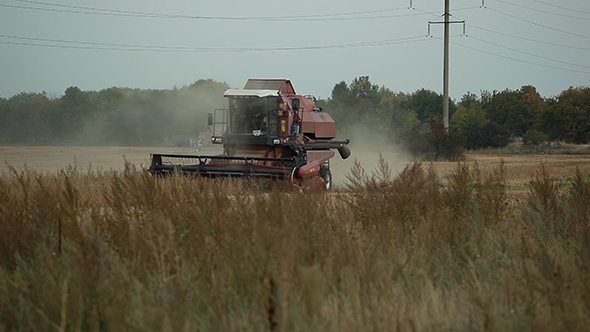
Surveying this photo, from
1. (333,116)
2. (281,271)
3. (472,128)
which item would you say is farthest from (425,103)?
(281,271)

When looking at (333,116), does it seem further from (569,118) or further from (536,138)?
(569,118)

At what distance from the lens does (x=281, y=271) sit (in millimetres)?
5746

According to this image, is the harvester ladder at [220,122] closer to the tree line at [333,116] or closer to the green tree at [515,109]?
the tree line at [333,116]

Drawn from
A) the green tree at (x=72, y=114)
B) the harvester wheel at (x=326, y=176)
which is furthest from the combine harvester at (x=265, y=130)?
the green tree at (x=72, y=114)

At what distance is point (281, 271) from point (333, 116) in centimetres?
6609

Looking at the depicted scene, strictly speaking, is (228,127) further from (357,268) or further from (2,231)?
(357,268)

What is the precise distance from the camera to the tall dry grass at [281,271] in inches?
211

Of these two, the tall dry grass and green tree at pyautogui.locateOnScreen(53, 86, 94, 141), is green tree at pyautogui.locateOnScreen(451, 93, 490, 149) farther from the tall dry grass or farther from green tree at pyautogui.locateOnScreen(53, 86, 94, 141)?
the tall dry grass

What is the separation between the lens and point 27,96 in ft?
481

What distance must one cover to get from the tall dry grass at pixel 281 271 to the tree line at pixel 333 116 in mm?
43932

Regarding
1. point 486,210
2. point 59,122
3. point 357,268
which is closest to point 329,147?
point 486,210

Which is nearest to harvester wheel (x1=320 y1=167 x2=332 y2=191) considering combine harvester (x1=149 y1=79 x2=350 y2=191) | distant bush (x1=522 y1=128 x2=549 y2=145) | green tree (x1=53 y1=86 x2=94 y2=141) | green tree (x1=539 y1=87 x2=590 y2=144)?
combine harvester (x1=149 y1=79 x2=350 y2=191)

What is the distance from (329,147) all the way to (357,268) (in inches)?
666

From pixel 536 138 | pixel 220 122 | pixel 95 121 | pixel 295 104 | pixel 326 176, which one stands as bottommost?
pixel 326 176
